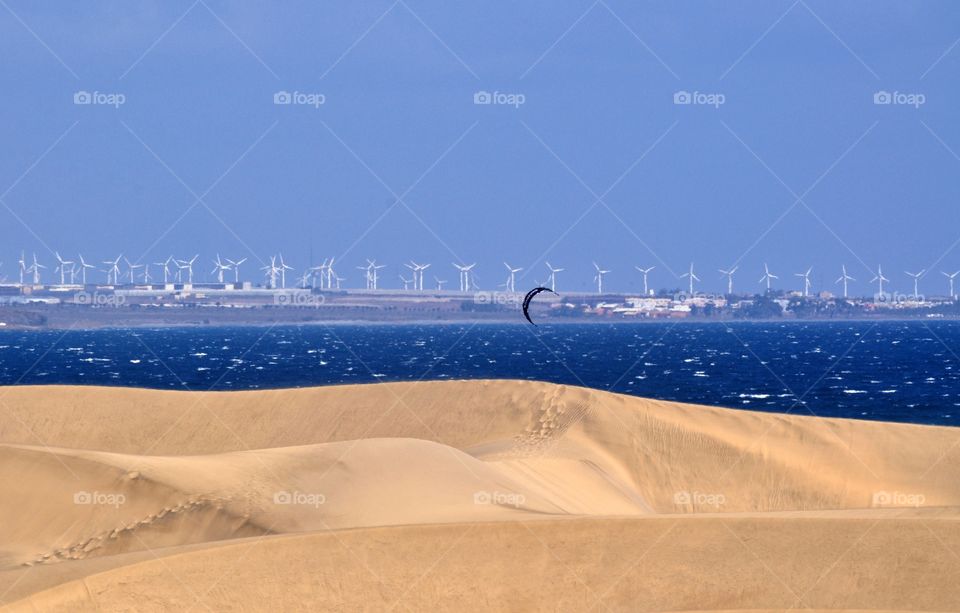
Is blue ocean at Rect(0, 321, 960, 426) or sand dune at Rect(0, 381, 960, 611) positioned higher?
blue ocean at Rect(0, 321, 960, 426)

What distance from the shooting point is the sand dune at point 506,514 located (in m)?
16.0

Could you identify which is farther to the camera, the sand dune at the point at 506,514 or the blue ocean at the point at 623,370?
the blue ocean at the point at 623,370

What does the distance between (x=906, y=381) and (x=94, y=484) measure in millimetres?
61668

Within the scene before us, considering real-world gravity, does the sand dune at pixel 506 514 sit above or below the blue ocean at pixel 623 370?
below

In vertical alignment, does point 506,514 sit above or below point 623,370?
below

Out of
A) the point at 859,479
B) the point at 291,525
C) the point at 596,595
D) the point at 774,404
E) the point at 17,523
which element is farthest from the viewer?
the point at 774,404

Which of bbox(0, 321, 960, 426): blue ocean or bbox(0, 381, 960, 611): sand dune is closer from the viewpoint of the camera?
bbox(0, 381, 960, 611): sand dune

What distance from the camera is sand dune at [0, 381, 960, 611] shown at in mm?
15992

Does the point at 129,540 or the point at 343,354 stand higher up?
the point at 343,354

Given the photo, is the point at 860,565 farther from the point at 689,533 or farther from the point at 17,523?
the point at 17,523

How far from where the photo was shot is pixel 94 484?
70.6 ft

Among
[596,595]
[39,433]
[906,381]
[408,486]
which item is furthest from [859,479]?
[906,381]

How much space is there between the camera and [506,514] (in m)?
19.6

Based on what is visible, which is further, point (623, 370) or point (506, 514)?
point (623, 370)
